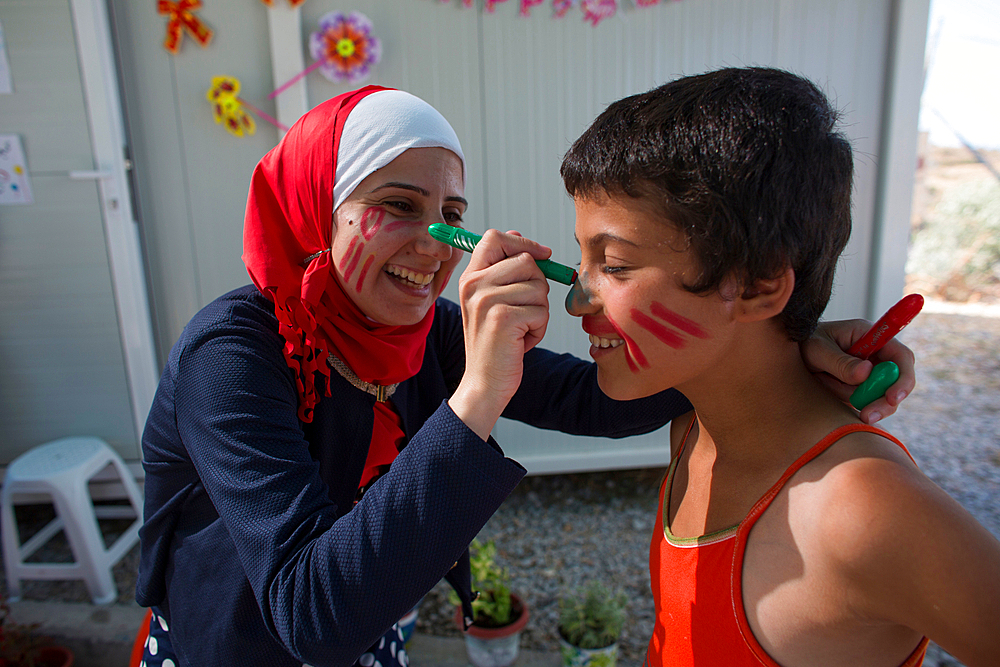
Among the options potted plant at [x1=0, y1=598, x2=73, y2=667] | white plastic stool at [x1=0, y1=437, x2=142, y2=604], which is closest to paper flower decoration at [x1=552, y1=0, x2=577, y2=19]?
white plastic stool at [x1=0, y1=437, x2=142, y2=604]

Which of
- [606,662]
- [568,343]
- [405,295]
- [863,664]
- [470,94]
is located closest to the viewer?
[863,664]

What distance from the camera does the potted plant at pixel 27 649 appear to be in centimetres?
198

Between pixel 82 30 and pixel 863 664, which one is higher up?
pixel 82 30

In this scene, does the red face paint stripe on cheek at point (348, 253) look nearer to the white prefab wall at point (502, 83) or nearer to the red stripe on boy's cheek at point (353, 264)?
the red stripe on boy's cheek at point (353, 264)

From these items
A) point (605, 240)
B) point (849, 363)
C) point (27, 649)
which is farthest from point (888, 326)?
point (27, 649)

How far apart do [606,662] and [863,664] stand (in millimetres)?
1356

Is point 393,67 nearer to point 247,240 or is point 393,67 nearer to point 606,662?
point 247,240

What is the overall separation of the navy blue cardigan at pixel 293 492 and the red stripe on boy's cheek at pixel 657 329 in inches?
11.4

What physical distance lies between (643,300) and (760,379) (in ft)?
0.82

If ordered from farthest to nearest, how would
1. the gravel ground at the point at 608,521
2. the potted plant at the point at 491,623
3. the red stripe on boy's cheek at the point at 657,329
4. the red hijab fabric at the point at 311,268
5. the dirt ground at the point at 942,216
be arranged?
the dirt ground at the point at 942,216
the gravel ground at the point at 608,521
the potted plant at the point at 491,623
the red hijab fabric at the point at 311,268
the red stripe on boy's cheek at the point at 657,329

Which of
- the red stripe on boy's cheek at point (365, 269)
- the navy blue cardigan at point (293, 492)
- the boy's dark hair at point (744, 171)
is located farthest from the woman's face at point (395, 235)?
the boy's dark hair at point (744, 171)

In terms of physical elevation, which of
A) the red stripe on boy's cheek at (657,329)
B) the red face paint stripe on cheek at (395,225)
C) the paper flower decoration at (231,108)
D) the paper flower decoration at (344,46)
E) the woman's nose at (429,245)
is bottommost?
the red stripe on boy's cheek at (657,329)

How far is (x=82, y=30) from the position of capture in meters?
2.59

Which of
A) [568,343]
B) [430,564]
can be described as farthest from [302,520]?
[568,343]
